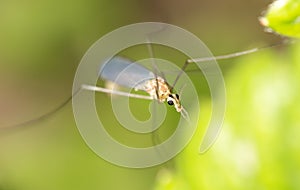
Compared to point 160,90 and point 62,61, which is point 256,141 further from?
point 62,61

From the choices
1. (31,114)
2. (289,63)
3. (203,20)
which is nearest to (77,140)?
(31,114)

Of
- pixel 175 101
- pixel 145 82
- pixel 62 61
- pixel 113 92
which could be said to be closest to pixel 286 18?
pixel 175 101

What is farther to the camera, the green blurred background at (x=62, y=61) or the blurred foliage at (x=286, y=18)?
the green blurred background at (x=62, y=61)

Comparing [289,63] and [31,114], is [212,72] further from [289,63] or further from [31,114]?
[31,114]

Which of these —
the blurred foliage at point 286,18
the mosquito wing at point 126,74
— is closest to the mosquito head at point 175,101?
the mosquito wing at point 126,74

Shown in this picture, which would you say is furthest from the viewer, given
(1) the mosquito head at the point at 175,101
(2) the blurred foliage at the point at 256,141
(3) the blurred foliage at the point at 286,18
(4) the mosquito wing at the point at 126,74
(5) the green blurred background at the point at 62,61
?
(5) the green blurred background at the point at 62,61

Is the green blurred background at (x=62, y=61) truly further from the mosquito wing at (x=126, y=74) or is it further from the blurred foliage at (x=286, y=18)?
the blurred foliage at (x=286, y=18)

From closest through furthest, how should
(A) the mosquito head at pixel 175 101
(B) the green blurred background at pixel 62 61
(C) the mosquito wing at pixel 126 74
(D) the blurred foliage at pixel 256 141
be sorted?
(A) the mosquito head at pixel 175 101
(C) the mosquito wing at pixel 126 74
(D) the blurred foliage at pixel 256 141
(B) the green blurred background at pixel 62 61

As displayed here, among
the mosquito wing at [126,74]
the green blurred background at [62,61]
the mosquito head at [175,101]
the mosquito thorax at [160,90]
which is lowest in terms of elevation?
the mosquito head at [175,101]
